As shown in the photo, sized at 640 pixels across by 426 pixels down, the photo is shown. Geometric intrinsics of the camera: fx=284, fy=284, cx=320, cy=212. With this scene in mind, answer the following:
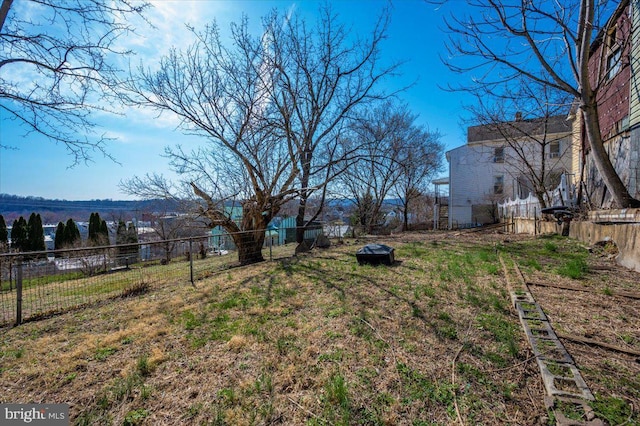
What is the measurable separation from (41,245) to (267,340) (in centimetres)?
2609

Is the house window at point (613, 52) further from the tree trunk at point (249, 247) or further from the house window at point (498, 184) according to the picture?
the house window at point (498, 184)

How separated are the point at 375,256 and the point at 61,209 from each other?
93.7 ft

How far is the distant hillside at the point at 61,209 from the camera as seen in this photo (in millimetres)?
17172

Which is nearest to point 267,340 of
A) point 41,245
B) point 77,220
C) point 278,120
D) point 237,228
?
point 237,228

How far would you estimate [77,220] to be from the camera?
74.7ft

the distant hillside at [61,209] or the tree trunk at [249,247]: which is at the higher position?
the distant hillside at [61,209]

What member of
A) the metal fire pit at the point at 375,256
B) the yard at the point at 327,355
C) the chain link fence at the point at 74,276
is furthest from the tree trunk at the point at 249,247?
the yard at the point at 327,355

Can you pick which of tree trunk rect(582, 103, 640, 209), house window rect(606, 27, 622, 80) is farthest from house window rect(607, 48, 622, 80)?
tree trunk rect(582, 103, 640, 209)

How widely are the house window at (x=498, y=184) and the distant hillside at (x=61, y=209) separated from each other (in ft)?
78.1

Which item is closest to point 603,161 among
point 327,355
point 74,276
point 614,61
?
point 614,61

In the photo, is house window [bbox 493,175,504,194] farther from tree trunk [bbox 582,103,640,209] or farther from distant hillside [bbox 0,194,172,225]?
distant hillside [bbox 0,194,172,225]

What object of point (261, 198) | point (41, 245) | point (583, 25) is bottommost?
point (41, 245)

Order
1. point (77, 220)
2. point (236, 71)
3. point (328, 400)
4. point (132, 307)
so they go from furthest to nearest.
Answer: point (77, 220), point (236, 71), point (132, 307), point (328, 400)

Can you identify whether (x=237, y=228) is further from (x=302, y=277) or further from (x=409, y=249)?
(x=409, y=249)
